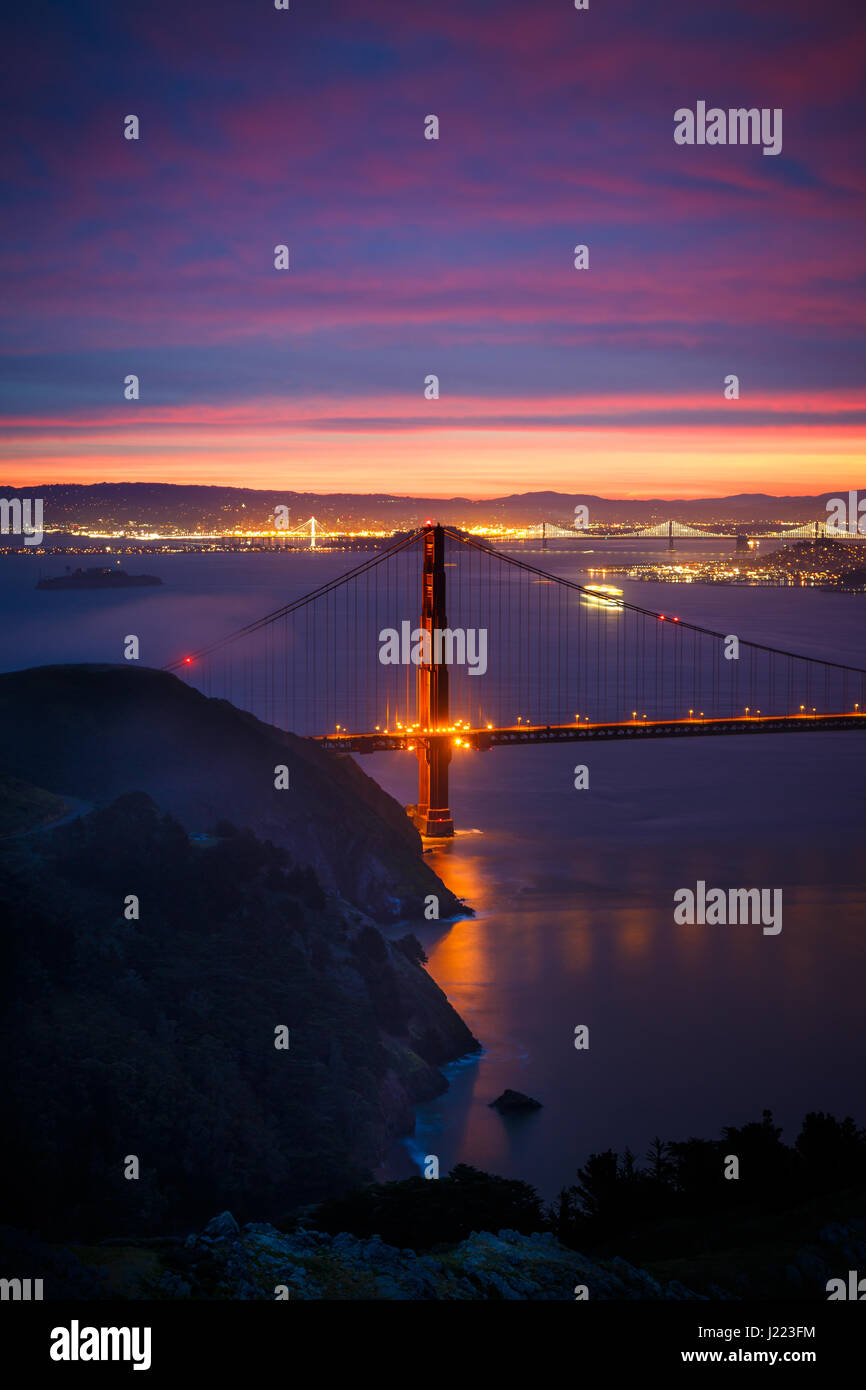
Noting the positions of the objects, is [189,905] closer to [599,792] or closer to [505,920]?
[505,920]

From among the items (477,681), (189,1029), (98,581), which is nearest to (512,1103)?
A: (189,1029)

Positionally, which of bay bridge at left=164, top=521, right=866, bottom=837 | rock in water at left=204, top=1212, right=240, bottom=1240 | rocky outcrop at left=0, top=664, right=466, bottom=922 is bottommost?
rock in water at left=204, top=1212, right=240, bottom=1240

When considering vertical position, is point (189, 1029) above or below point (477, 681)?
below

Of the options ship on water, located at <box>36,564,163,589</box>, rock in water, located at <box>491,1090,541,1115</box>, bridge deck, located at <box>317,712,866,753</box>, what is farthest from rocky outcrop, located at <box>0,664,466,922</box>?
ship on water, located at <box>36,564,163,589</box>

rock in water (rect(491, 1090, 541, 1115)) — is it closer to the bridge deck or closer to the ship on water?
the bridge deck

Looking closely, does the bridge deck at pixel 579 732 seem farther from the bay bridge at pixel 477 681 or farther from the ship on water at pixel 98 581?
the ship on water at pixel 98 581

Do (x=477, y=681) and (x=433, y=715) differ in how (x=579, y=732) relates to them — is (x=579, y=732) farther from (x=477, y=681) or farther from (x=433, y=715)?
(x=477, y=681)
